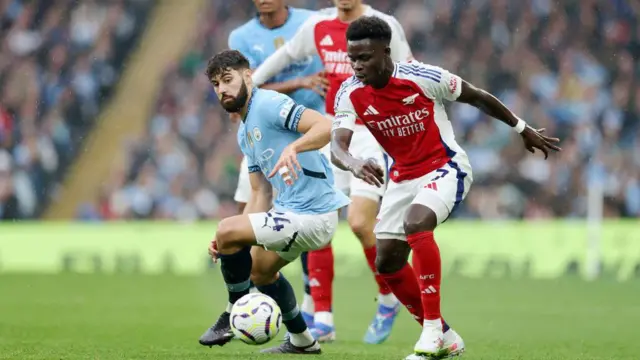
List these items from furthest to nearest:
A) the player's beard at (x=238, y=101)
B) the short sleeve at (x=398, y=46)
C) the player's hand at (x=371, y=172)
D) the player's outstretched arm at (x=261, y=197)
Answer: the short sleeve at (x=398, y=46) → the player's outstretched arm at (x=261, y=197) → the player's beard at (x=238, y=101) → the player's hand at (x=371, y=172)

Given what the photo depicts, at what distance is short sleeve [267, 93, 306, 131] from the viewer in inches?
295

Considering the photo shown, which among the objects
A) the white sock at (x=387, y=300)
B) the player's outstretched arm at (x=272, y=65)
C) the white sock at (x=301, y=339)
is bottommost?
the white sock at (x=387, y=300)

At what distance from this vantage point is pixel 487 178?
19.7 metres

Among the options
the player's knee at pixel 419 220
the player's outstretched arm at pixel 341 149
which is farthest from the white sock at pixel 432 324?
the player's outstretched arm at pixel 341 149

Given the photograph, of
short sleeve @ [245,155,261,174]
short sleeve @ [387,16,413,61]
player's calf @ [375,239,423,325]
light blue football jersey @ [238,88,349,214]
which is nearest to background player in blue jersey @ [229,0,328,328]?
short sleeve @ [387,16,413,61]

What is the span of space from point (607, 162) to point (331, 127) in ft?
43.8

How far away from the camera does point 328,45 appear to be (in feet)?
31.2

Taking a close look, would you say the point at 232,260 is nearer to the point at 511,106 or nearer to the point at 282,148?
the point at 282,148

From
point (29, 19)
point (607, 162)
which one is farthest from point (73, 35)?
point (607, 162)

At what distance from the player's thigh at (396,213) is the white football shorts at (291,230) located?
14.0 inches

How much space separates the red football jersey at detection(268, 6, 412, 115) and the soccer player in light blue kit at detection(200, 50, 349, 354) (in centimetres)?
178

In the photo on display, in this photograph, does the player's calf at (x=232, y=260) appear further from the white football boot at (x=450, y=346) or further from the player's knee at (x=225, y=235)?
the white football boot at (x=450, y=346)

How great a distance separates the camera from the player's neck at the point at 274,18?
999 centimetres

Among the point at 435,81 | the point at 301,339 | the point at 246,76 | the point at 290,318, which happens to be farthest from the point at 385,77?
the point at 301,339
